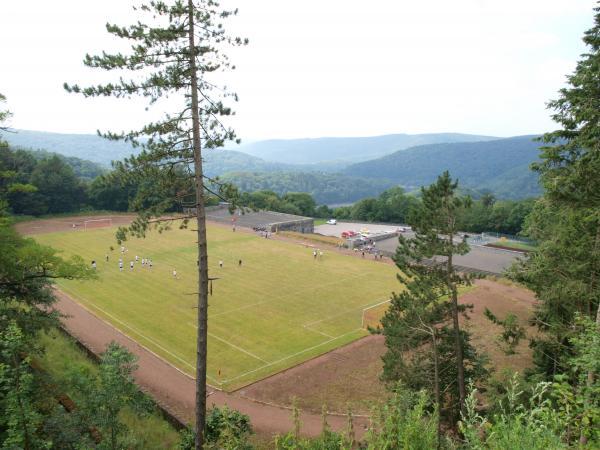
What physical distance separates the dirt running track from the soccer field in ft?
2.82

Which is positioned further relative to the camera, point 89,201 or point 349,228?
point 349,228

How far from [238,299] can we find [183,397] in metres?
14.4

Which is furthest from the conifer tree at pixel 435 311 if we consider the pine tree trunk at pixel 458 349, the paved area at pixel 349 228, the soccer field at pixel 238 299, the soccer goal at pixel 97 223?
the paved area at pixel 349 228

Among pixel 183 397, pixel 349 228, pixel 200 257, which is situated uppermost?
pixel 200 257

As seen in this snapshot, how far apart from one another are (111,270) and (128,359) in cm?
3340

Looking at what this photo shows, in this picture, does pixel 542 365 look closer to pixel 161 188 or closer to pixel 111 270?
pixel 161 188

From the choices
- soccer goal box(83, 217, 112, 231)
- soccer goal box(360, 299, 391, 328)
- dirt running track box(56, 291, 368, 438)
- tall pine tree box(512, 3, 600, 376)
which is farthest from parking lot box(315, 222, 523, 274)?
soccer goal box(83, 217, 112, 231)

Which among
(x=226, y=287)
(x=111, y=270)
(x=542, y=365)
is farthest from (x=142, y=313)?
(x=542, y=365)

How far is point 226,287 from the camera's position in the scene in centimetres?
3841

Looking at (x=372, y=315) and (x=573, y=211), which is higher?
(x=573, y=211)

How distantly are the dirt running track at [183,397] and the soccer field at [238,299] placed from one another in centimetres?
86

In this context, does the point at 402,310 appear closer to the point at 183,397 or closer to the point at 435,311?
the point at 435,311

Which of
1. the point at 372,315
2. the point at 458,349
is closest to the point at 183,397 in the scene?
the point at 458,349

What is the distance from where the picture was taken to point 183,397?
69.4 feet
